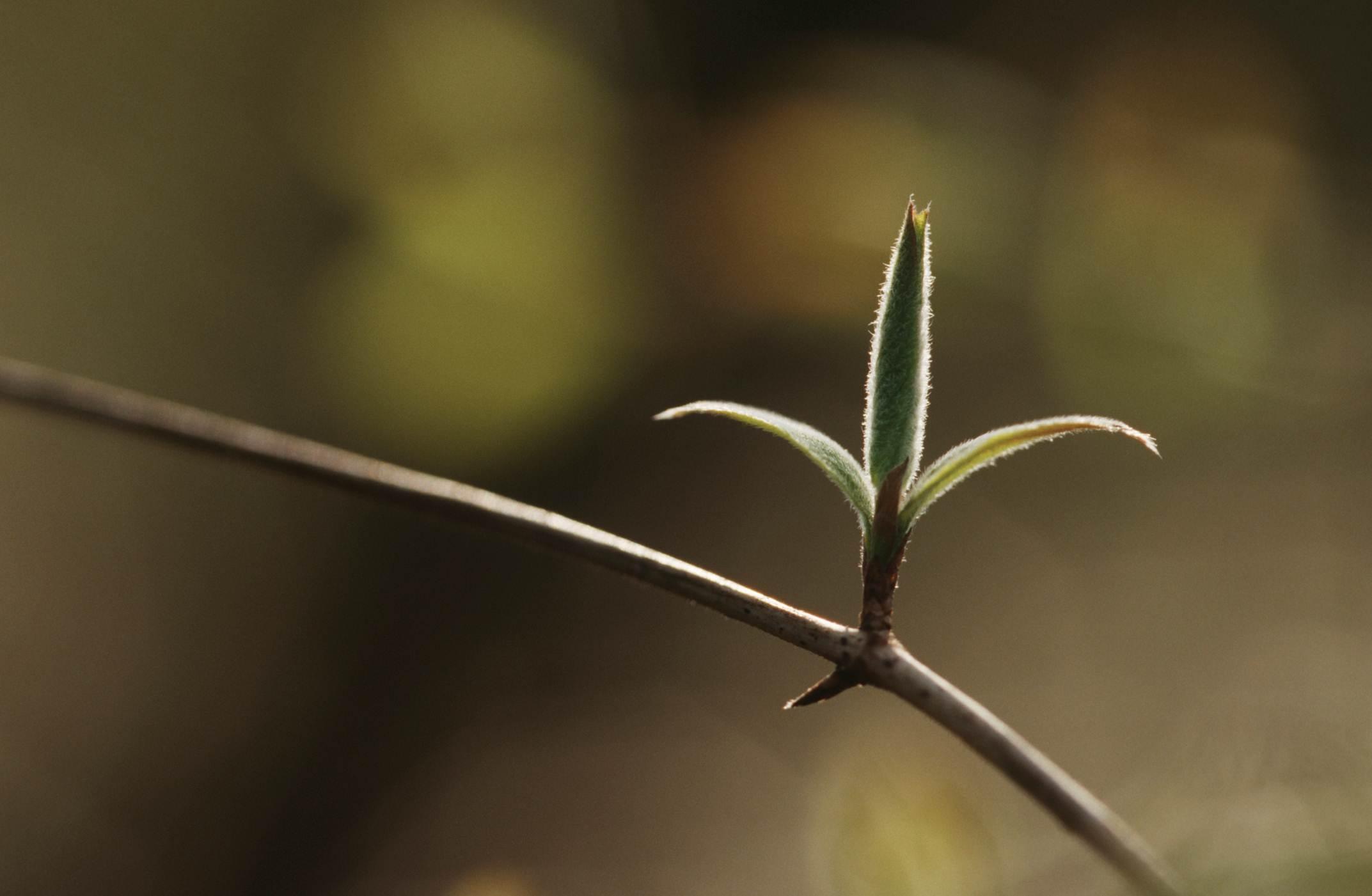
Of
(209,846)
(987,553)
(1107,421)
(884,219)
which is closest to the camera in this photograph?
(1107,421)

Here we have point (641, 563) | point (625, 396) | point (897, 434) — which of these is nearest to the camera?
point (641, 563)

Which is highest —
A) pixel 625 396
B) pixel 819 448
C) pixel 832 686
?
pixel 819 448

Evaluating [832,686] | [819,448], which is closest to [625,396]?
[819,448]

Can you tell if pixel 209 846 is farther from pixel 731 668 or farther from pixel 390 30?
pixel 390 30

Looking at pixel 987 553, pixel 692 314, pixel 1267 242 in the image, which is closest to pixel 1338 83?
pixel 1267 242

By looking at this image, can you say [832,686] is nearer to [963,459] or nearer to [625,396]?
[963,459]

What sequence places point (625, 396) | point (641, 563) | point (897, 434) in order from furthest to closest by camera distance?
point (625, 396) < point (897, 434) < point (641, 563)
